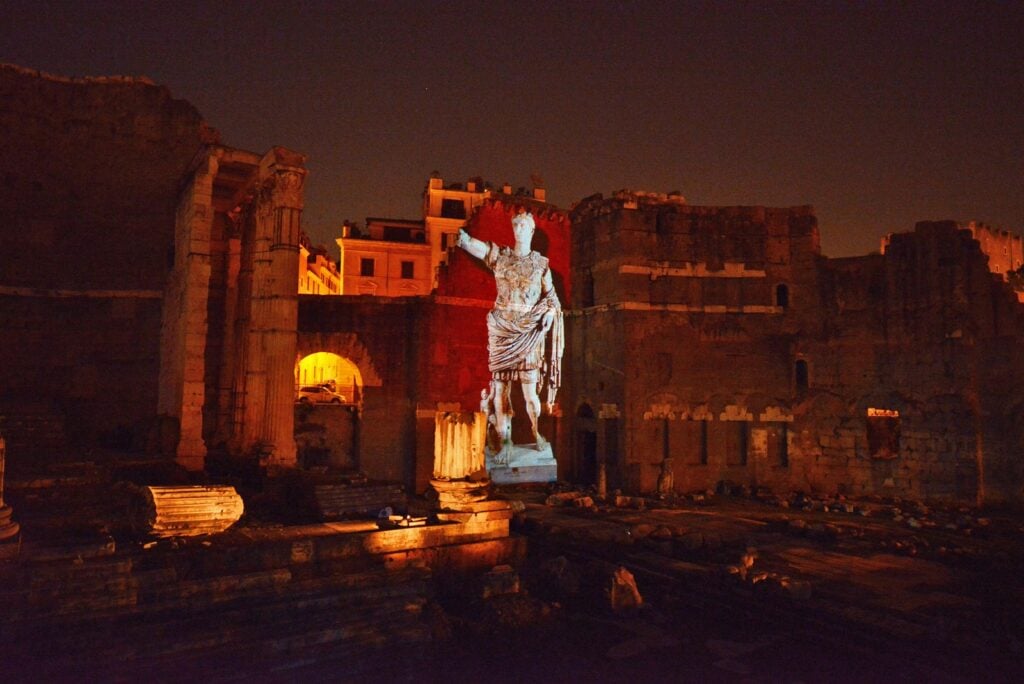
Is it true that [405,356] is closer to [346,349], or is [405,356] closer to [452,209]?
[346,349]

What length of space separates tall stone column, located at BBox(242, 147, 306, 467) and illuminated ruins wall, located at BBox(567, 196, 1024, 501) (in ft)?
37.7

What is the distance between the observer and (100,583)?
775 cm

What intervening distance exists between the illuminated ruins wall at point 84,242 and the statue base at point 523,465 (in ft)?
32.7

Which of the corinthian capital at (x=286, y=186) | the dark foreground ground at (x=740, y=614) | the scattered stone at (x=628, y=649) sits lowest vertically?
the scattered stone at (x=628, y=649)

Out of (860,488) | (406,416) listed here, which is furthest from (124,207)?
(860,488)

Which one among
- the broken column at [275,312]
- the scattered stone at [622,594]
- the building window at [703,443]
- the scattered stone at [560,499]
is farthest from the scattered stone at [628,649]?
the building window at [703,443]

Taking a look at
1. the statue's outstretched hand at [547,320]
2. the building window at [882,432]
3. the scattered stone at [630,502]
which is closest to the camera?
the scattered stone at [630,502]

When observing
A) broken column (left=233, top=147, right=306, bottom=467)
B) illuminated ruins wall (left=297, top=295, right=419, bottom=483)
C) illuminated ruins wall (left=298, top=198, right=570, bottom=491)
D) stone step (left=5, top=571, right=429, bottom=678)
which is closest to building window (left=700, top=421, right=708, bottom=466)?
illuminated ruins wall (left=298, top=198, right=570, bottom=491)

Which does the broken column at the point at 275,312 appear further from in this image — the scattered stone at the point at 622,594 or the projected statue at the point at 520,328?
the projected statue at the point at 520,328

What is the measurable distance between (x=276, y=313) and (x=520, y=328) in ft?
32.0

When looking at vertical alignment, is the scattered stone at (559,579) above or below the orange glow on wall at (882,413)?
below

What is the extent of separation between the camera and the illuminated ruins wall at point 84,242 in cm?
1839

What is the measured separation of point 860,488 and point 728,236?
916cm

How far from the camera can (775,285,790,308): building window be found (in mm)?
22859
